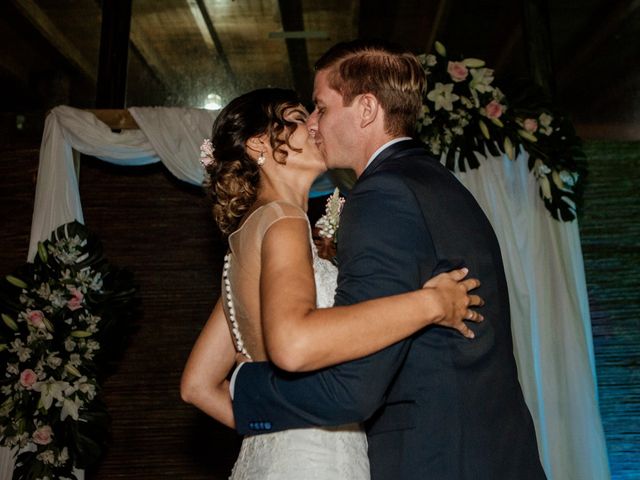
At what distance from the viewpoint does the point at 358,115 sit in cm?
180

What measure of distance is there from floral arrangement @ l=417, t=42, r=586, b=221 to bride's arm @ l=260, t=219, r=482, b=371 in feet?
9.05

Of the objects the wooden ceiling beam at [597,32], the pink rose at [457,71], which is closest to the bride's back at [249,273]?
the pink rose at [457,71]

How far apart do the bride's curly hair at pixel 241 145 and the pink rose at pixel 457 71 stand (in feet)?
7.11

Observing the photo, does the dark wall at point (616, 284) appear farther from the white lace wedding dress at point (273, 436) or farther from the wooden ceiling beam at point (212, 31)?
the white lace wedding dress at point (273, 436)

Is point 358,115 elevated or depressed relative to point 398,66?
depressed

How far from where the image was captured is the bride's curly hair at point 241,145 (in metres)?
2.20

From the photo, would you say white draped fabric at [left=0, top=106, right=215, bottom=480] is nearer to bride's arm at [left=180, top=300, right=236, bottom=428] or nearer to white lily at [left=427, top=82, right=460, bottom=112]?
white lily at [left=427, top=82, right=460, bottom=112]

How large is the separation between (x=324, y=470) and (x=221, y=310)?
0.60 metres

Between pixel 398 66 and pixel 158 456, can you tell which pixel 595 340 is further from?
pixel 398 66

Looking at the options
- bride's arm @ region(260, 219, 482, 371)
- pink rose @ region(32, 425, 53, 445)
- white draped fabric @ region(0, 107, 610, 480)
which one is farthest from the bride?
white draped fabric @ region(0, 107, 610, 480)

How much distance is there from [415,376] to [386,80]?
0.70 meters

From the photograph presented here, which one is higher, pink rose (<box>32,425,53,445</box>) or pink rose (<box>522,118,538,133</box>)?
pink rose (<box>522,118,538,133</box>)

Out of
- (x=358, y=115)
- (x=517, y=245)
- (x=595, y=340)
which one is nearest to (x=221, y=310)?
(x=358, y=115)

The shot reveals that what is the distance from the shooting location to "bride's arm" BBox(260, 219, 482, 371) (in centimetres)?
147
